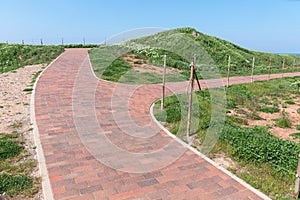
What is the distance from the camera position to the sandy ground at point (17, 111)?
4565 mm

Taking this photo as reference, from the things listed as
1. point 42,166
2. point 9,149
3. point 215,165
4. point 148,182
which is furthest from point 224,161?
point 9,149

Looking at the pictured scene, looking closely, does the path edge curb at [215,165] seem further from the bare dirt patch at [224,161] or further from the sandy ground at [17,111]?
the sandy ground at [17,111]

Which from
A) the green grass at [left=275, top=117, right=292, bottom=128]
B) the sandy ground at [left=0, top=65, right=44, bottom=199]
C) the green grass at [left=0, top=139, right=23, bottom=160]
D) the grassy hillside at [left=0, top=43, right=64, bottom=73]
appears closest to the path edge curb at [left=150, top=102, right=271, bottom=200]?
the sandy ground at [left=0, top=65, right=44, bottom=199]

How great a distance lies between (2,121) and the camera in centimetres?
552

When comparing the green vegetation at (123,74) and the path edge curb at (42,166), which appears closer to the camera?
the path edge curb at (42,166)

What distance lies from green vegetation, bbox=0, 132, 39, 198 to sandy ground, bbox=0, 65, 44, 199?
0.38ft

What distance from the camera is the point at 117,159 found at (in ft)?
12.9

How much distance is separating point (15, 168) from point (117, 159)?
149cm

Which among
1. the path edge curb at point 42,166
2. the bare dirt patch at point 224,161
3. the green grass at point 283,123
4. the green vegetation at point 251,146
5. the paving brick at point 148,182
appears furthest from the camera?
the green grass at point 283,123

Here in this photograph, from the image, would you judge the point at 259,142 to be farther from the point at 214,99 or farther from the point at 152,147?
the point at 214,99

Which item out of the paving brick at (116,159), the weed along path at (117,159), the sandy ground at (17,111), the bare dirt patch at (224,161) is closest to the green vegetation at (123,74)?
the sandy ground at (17,111)

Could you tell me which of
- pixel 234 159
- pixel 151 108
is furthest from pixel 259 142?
pixel 151 108

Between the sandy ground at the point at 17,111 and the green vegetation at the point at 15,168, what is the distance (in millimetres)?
115

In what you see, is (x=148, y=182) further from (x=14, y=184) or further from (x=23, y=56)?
(x=23, y=56)
